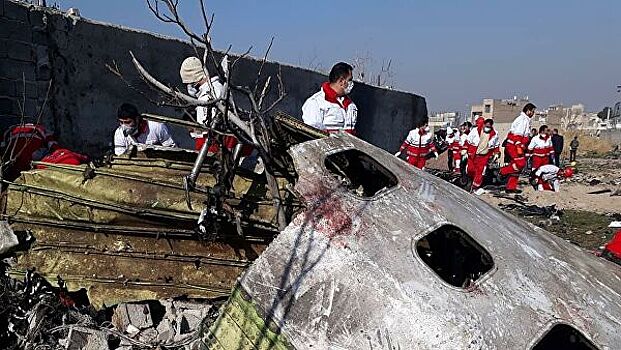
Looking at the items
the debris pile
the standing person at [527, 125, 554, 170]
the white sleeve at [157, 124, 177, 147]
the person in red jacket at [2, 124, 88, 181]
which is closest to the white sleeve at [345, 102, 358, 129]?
the white sleeve at [157, 124, 177, 147]

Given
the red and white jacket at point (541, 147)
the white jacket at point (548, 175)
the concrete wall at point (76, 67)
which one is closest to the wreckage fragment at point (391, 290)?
the concrete wall at point (76, 67)

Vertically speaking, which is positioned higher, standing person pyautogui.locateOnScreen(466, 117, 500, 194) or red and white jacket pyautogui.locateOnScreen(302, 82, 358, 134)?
red and white jacket pyautogui.locateOnScreen(302, 82, 358, 134)

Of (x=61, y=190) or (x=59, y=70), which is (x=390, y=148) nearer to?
(x=59, y=70)

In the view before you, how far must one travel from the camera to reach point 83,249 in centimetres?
312

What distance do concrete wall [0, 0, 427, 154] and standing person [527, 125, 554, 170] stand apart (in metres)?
8.43

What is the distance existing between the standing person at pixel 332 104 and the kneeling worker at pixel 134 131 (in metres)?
1.24

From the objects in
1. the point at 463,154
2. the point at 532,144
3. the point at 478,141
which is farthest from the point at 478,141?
the point at 463,154

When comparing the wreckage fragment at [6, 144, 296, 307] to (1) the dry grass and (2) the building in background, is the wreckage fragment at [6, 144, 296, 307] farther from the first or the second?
(2) the building in background

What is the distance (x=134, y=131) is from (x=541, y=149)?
10066 millimetres

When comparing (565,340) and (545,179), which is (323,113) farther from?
(545,179)

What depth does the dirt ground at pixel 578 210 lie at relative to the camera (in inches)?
316

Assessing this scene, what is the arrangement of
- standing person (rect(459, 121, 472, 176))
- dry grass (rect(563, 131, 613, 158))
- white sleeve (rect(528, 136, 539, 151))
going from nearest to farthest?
white sleeve (rect(528, 136, 539, 151))
standing person (rect(459, 121, 472, 176))
dry grass (rect(563, 131, 613, 158))

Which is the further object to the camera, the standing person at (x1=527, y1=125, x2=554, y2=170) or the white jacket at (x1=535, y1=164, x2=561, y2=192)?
the standing person at (x1=527, y1=125, x2=554, y2=170)

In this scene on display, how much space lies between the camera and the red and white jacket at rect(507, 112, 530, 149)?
1205 cm
